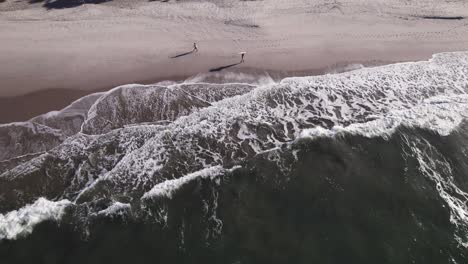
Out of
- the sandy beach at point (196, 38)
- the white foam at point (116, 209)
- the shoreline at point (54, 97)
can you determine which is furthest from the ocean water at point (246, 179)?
the sandy beach at point (196, 38)

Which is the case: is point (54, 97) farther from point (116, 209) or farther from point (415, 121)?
point (415, 121)

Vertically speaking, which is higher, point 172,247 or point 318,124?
point 318,124

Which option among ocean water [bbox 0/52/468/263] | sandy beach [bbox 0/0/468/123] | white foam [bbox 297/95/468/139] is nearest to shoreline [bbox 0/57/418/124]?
sandy beach [bbox 0/0/468/123]

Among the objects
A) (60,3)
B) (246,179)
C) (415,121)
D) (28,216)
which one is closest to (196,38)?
(60,3)

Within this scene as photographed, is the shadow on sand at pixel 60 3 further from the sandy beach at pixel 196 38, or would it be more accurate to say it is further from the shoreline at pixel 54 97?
the shoreline at pixel 54 97

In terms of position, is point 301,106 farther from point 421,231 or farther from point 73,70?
point 73,70

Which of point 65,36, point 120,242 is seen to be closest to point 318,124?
point 120,242
